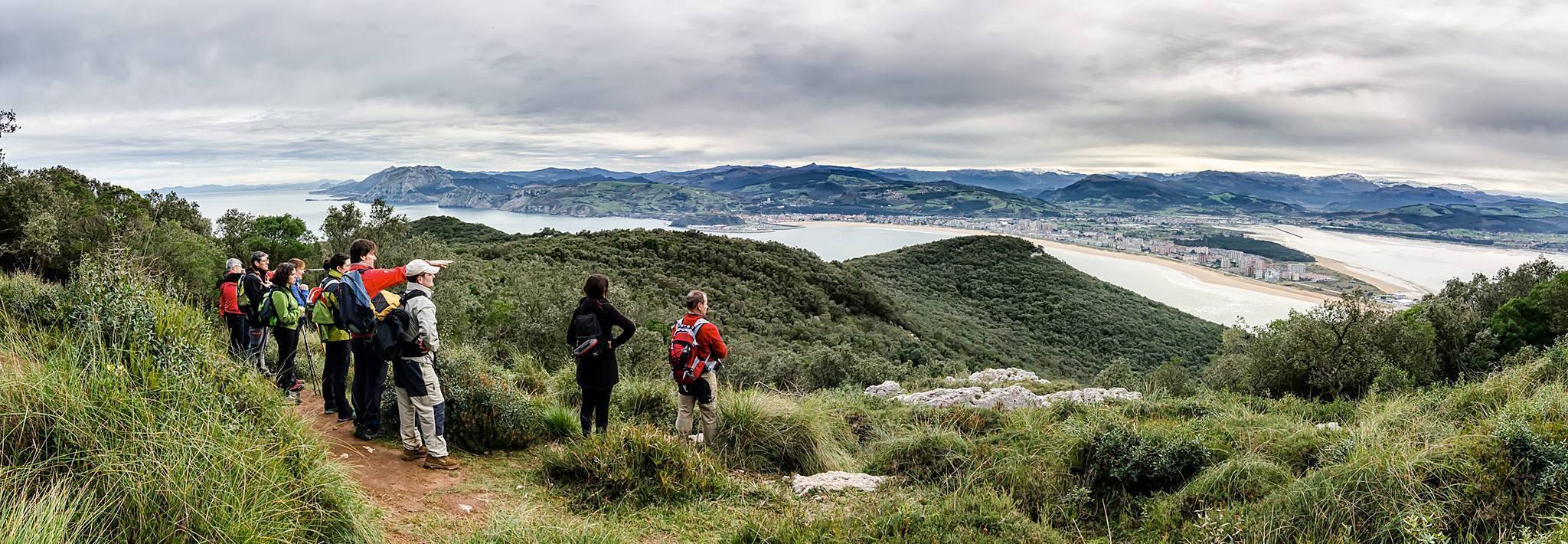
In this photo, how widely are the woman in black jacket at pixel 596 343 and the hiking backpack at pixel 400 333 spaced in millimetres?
1108

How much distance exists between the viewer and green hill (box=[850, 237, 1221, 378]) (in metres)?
35.2

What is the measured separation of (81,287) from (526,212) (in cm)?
13487

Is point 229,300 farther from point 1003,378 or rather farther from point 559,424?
point 1003,378

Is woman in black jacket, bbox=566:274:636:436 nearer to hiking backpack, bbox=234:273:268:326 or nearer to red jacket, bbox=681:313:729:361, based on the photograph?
red jacket, bbox=681:313:729:361

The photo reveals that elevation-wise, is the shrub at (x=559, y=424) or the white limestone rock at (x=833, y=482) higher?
the shrub at (x=559, y=424)

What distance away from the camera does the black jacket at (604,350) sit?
5.45 m

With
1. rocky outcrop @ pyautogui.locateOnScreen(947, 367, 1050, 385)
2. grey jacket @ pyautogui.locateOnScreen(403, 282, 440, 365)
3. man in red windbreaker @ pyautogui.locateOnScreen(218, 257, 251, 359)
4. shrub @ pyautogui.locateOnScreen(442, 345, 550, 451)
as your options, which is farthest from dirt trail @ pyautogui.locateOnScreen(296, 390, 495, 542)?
rocky outcrop @ pyautogui.locateOnScreen(947, 367, 1050, 385)

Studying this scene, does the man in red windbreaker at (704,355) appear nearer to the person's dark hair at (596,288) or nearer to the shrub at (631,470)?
the shrub at (631,470)

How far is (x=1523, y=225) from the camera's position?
13200cm

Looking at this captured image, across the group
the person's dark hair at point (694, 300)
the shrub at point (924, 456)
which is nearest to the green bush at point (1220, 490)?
the shrub at point (924, 456)

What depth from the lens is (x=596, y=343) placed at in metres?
5.47

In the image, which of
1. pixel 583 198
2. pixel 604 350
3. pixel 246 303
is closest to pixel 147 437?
pixel 604 350

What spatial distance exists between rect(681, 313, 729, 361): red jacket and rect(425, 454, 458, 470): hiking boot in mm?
2072

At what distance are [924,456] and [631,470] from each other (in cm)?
261
